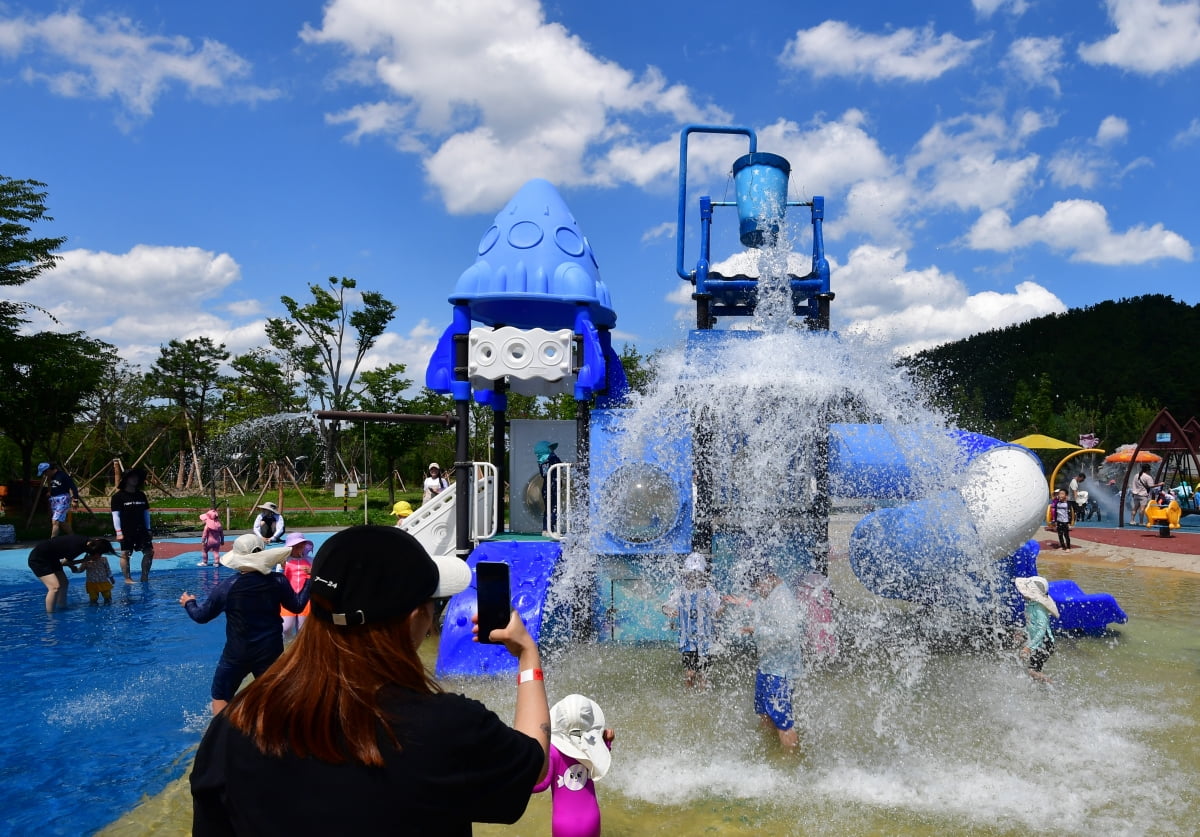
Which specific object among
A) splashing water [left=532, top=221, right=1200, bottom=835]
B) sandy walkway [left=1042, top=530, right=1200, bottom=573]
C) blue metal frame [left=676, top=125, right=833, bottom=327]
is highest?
blue metal frame [left=676, top=125, right=833, bottom=327]

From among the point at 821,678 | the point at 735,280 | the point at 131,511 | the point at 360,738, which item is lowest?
the point at 821,678

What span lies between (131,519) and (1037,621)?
12.6 metres

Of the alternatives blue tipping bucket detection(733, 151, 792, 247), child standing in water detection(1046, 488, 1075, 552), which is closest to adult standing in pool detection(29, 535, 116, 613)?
blue tipping bucket detection(733, 151, 792, 247)

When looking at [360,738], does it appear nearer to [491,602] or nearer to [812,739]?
[491,602]

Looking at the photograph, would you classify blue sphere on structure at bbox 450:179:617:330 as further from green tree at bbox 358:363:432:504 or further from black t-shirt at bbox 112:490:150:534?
green tree at bbox 358:363:432:504

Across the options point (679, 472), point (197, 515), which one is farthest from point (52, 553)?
point (197, 515)

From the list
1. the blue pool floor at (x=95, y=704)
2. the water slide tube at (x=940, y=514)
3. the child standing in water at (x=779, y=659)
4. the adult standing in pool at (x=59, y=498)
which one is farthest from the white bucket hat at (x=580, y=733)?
the adult standing in pool at (x=59, y=498)

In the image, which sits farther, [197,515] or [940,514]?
[197,515]

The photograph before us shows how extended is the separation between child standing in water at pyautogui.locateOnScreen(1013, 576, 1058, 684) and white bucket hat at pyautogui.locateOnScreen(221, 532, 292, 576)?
591 cm

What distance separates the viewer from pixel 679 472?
788cm

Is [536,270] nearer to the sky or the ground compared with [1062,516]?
nearer to the sky

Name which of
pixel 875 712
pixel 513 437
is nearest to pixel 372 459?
pixel 513 437

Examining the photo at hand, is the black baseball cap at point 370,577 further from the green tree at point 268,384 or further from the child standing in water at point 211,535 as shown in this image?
the green tree at point 268,384

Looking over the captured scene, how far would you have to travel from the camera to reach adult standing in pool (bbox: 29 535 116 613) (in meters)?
10.4
